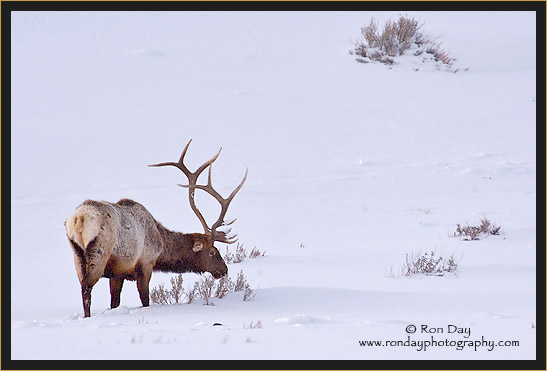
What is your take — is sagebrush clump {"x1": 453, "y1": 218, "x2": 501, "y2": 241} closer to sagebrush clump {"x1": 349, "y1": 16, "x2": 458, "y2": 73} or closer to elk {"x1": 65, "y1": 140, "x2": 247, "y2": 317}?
elk {"x1": 65, "y1": 140, "x2": 247, "y2": 317}

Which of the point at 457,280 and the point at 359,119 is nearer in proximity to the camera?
the point at 457,280

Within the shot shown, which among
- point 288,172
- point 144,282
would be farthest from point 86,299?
point 288,172

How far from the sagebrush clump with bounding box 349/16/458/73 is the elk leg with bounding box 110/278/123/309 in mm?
18235

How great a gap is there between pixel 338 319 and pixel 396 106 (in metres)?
14.8

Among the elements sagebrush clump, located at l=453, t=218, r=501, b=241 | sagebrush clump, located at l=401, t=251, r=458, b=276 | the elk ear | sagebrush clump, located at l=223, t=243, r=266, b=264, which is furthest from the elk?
sagebrush clump, located at l=453, t=218, r=501, b=241

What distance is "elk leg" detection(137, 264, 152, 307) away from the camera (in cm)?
801

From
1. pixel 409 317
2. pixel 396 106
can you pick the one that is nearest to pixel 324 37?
pixel 396 106

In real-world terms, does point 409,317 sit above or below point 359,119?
below

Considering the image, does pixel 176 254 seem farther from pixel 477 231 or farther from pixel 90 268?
pixel 477 231

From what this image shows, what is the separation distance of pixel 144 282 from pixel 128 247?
1.45 ft

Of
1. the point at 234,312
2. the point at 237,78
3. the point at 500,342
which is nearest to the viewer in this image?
the point at 500,342

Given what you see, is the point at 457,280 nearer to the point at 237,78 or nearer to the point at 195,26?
the point at 237,78

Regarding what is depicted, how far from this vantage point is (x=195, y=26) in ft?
102

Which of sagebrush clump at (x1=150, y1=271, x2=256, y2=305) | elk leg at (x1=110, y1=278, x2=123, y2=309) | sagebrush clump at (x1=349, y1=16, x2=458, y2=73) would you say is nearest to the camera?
sagebrush clump at (x1=150, y1=271, x2=256, y2=305)
